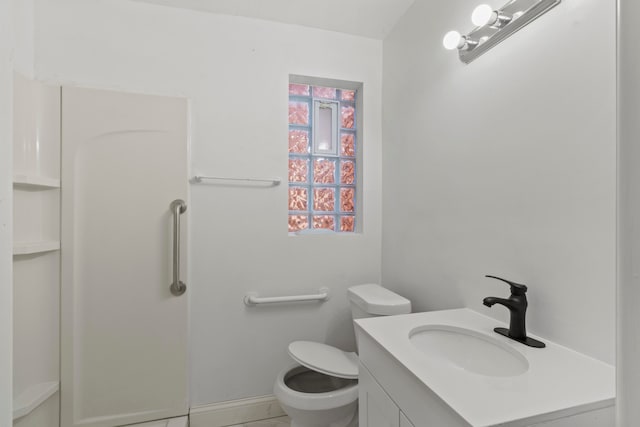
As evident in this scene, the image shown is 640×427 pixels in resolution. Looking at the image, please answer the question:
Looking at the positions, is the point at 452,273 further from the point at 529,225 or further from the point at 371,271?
the point at 371,271

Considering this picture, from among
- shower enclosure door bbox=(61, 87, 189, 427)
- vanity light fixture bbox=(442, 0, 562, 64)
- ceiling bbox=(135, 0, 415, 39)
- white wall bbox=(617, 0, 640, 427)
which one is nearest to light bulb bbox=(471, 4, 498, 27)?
vanity light fixture bbox=(442, 0, 562, 64)

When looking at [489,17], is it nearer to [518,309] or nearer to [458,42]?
[458,42]

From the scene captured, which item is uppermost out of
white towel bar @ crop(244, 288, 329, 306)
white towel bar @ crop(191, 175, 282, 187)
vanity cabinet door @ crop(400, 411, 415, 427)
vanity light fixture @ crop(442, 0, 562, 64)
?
vanity light fixture @ crop(442, 0, 562, 64)

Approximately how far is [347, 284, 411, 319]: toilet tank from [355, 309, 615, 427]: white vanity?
0.85ft

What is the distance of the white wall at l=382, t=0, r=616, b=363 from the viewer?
0.77 metres

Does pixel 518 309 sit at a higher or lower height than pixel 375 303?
higher

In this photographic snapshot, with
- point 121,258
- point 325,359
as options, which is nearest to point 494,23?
point 325,359

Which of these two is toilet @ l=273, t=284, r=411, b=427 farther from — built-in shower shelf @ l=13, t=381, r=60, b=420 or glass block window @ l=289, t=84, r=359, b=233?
built-in shower shelf @ l=13, t=381, r=60, b=420

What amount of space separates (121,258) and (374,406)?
137cm

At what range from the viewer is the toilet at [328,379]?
1.30m

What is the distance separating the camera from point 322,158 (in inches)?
78.2

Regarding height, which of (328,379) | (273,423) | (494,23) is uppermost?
(494,23)

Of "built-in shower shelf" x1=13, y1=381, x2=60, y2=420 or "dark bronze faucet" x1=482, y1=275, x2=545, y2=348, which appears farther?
"built-in shower shelf" x1=13, y1=381, x2=60, y2=420

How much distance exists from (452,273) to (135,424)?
172 cm
